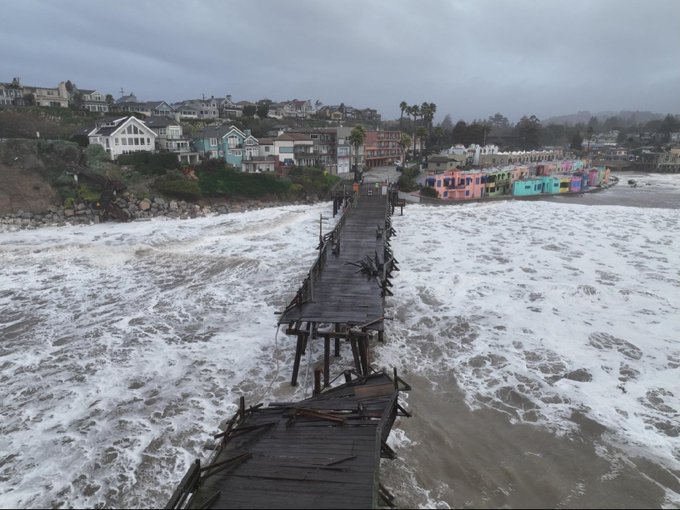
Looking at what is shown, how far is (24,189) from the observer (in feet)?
132

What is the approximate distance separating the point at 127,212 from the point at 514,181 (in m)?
55.4

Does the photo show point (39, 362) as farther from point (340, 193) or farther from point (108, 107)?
point (108, 107)

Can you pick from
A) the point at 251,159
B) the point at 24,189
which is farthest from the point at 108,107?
the point at 24,189

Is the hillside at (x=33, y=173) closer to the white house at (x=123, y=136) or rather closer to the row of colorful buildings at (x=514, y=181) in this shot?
the white house at (x=123, y=136)

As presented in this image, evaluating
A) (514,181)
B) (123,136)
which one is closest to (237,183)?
(123,136)

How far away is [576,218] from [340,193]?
2647cm

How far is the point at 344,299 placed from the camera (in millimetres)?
15492

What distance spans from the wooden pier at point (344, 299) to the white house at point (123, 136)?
39516mm

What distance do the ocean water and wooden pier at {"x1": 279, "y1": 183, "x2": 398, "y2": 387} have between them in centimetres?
150

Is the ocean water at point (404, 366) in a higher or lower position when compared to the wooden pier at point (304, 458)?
lower

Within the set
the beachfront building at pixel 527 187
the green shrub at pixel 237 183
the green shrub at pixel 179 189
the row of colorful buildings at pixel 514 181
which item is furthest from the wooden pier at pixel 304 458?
the beachfront building at pixel 527 187

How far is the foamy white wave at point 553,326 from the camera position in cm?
1317

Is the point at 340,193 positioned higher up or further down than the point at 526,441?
higher up

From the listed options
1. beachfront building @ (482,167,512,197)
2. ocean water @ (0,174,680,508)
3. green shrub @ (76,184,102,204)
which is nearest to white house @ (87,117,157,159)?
green shrub @ (76,184,102,204)
